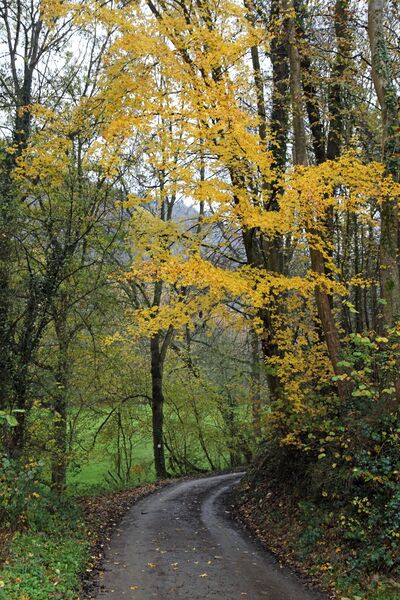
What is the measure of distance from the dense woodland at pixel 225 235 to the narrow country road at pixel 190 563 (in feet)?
2.68

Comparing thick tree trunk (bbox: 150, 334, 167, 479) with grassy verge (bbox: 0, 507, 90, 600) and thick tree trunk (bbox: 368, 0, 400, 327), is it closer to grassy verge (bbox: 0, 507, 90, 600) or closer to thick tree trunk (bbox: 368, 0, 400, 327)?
grassy verge (bbox: 0, 507, 90, 600)

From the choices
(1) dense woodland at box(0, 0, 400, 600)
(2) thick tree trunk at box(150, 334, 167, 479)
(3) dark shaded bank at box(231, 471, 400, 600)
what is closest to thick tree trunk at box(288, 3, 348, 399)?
(1) dense woodland at box(0, 0, 400, 600)

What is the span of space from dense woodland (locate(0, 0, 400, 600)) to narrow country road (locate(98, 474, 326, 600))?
816 millimetres

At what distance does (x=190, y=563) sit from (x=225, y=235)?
25.9 ft

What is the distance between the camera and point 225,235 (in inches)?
518

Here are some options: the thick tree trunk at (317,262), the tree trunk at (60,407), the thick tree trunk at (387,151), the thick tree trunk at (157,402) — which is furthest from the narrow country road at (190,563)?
the thick tree trunk at (157,402)

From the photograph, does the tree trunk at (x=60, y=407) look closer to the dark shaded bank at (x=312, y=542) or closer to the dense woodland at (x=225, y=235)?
the dense woodland at (x=225, y=235)

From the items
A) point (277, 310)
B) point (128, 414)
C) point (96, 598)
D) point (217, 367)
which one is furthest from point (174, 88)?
point (217, 367)

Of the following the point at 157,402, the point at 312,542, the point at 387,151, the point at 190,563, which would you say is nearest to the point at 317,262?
the point at 387,151

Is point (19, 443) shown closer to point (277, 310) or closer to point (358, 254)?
point (277, 310)

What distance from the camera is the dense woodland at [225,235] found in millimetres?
7848

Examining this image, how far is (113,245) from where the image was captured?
1213 centimetres

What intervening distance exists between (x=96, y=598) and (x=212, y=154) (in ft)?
24.3

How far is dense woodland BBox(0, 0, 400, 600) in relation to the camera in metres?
7.85
